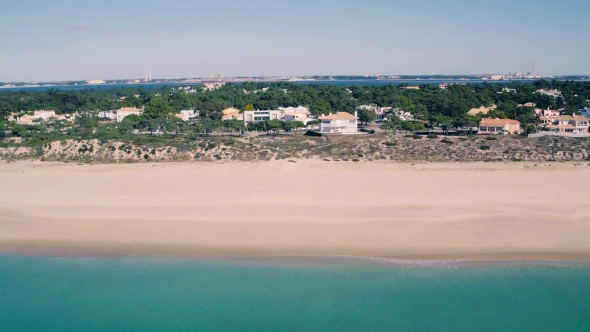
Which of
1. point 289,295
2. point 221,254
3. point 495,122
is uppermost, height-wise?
point 495,122

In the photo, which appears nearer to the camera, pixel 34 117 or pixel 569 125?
pixel 569 125

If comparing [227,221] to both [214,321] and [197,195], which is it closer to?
[197,195]

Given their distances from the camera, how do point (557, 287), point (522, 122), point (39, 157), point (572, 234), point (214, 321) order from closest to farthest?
point (214, 321), point (557, 287), point (572, 234), point (39, 157), point (522, 122)

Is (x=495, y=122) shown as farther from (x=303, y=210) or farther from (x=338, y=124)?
(x=303, y=210)

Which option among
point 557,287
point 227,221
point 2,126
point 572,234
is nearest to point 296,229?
point 227,221

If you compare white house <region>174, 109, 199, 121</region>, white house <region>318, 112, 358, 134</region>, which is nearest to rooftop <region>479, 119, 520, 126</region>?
white house <region>318, 112, 358, 134</region>

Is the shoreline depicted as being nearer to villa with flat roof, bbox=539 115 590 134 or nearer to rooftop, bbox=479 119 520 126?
rooftop, bbox=479 119 520 126

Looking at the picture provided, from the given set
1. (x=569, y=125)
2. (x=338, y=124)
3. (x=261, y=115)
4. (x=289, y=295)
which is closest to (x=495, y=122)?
(x=569, y=125)

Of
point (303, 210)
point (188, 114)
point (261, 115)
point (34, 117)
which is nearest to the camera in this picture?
point (303, 210)
